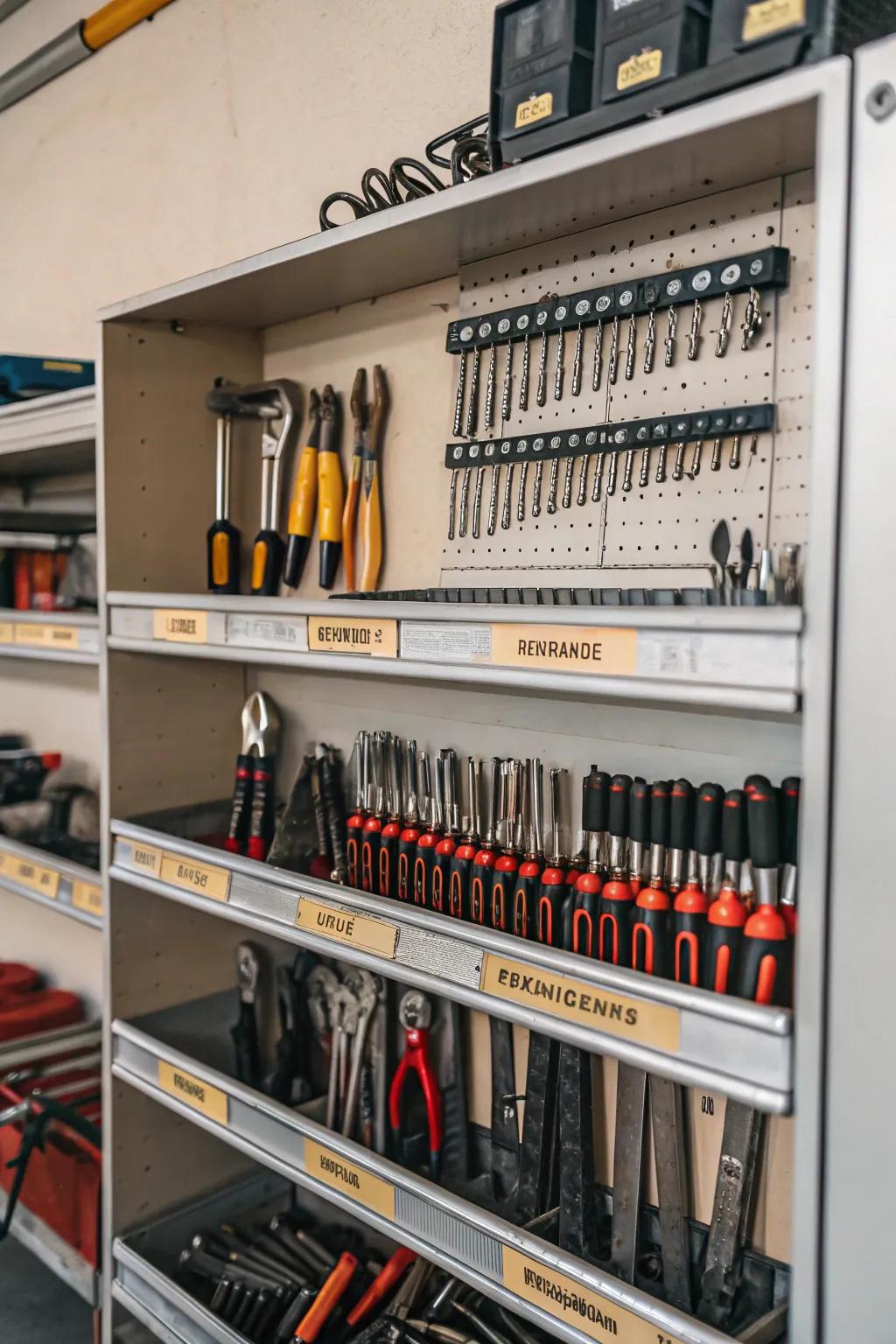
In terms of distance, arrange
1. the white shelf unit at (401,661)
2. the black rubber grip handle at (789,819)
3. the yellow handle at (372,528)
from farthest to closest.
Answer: the yellow handle at (372,528)
the black rubber grip handle at (789,819)
the white shelf unit at (401,661)

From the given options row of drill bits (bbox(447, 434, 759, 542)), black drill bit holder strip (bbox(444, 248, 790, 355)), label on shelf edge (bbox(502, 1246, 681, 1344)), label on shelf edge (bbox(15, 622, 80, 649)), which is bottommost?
label on shelf edge (bbox(502, 1246, 681, 1344))

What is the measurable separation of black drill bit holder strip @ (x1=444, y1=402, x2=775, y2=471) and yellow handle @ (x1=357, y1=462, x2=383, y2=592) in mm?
200

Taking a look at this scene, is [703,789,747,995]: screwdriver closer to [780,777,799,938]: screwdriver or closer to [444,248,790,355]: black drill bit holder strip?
[780,777,799,938]: screwdriver

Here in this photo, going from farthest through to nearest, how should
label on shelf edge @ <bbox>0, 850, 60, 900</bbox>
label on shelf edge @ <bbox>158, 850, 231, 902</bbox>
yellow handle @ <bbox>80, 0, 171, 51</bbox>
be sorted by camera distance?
yellow handle @ <bbox>80, 0, 171, 51</bbox>, label on shelf edge @ <bbox>0, 850, 60, 900</bbox>, label on shelf edge @ <bbox>158, 850, 231, 902</bbox>

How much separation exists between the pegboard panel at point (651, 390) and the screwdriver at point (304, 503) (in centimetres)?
34

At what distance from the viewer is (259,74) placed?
2.05 m

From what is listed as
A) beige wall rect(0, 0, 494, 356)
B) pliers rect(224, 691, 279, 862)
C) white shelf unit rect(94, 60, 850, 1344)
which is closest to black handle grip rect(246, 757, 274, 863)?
pliers rect(224, 691, 279, 862)

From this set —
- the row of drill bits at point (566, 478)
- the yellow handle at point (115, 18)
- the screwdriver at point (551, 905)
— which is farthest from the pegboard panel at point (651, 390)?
the yellow handle at point (115, 18)

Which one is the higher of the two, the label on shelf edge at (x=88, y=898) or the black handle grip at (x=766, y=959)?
the black handle grip at (x=766, y=959)

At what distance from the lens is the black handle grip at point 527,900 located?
4.25ft

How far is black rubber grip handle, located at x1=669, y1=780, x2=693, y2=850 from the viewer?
1192 millimetres

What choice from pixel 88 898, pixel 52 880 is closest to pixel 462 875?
pixel 88 898

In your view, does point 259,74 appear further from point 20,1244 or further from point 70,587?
point 20,1244

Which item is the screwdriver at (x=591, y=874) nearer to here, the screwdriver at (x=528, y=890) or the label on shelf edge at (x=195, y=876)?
the screwdriver at (x=528, y=890)
